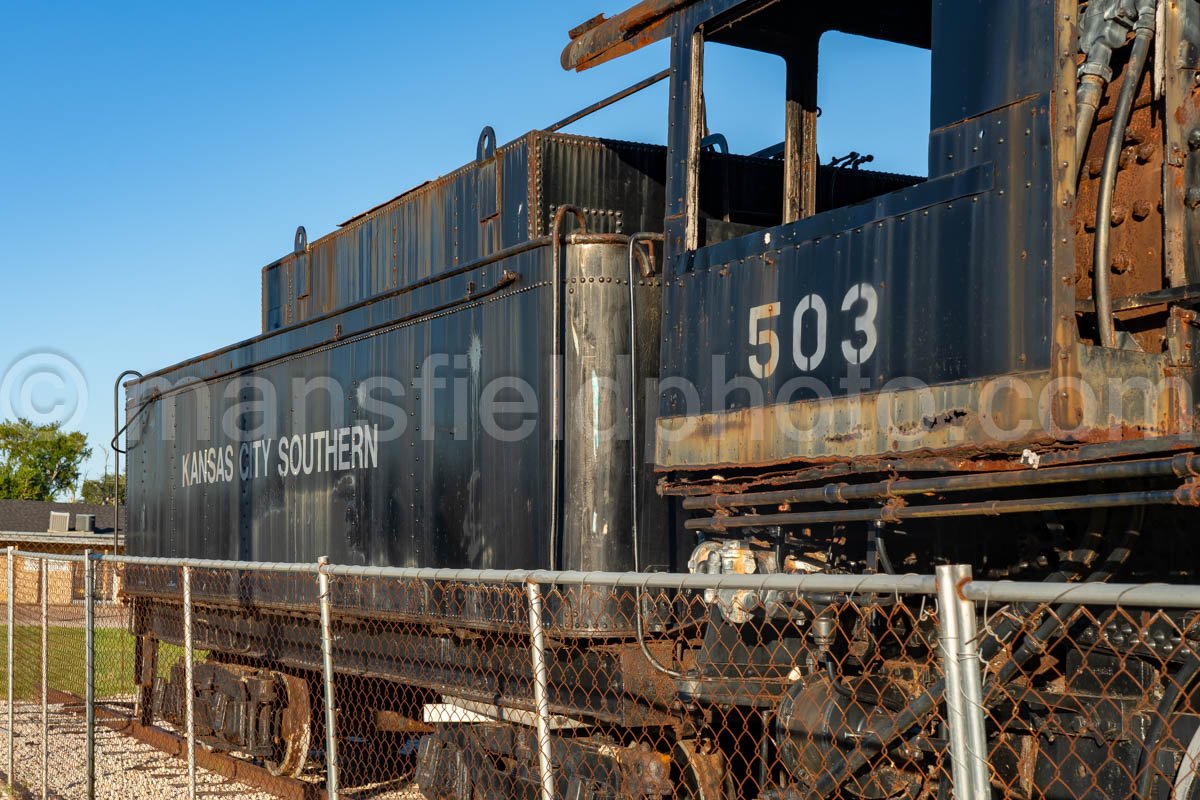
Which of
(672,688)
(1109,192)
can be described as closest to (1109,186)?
(1109,192)

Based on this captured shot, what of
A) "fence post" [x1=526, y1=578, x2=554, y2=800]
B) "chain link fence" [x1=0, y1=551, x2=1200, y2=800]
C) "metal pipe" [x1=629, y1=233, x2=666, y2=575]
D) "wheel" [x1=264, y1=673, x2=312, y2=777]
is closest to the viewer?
"chain link fence" [x1=0, y1=551, x2=1200, y2=800]

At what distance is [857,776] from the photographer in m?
4.91

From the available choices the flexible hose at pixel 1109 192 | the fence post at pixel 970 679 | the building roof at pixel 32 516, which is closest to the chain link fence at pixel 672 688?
the fence post at pixel 970 679

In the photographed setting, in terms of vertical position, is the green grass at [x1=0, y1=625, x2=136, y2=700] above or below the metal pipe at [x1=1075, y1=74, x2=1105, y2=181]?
below

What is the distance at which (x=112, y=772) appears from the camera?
10984 mm

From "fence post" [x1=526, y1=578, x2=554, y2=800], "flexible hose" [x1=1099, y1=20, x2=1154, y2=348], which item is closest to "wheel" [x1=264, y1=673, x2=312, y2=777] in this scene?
"fence post" [x1=526, y1=578, x2=554, y2=800]

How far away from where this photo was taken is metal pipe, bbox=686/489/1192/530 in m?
3.80

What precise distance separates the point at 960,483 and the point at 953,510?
0.34ft

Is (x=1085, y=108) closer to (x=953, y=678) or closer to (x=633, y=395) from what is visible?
(x=953, y=678)

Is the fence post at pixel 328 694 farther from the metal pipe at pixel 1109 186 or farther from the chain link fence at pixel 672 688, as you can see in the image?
the metal pipe at pixel 1109 186

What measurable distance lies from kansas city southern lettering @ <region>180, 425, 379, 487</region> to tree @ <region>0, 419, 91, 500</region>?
6845 centimetres

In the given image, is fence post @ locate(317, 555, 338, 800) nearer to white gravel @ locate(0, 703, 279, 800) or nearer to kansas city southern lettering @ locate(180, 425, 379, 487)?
kansas city southern lettering @ locate(180, 425, 379, 487)

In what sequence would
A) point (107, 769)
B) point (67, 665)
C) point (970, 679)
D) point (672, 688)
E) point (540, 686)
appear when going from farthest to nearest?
point (67, 665), point (107, 769), point (672, 688), point (540, 686), point (970, 679)

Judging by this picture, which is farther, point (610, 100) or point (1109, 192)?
point (610, 100)
